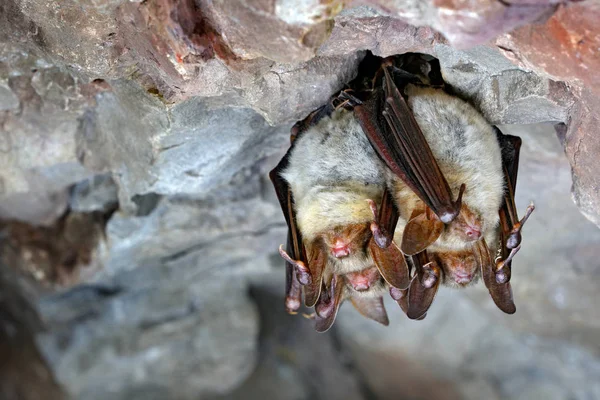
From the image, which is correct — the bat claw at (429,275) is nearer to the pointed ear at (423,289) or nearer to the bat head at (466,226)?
the pointed ear at (423,289)

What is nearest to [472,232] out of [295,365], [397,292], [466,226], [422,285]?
[466,226]

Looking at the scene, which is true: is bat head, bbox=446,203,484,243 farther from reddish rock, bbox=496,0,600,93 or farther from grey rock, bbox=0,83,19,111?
grey rock, bbox=0,83,19,111

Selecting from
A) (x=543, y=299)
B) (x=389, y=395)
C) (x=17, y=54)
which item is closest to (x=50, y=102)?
(x=17, y=54)

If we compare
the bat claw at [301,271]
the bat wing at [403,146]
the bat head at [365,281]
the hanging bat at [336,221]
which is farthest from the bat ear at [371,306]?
the bat wing at [403,146]

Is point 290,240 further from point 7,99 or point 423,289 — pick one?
point 7,99

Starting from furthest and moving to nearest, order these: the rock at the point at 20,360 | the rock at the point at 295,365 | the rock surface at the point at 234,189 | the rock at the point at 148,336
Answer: the rock at the point at 295,365 < the rock at the point at 20,360 < the rock at the point at 148,336 < the rock surface at the point at 234,189

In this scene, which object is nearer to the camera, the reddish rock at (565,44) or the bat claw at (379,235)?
the reddish rock at (565,44)

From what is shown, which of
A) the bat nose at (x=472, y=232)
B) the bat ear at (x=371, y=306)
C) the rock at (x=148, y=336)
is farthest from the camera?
the rock at (x=148, y=336)
